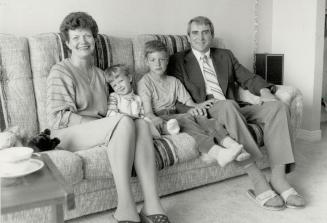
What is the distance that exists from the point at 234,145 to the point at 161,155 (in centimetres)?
38

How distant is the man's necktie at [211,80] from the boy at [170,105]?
211 mm

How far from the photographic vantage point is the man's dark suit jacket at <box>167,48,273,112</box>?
267cm

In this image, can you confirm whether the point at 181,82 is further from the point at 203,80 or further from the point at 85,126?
the point at 85,126

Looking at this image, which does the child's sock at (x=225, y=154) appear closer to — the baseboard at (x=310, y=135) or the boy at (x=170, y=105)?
the boy at (x=170, y=105)

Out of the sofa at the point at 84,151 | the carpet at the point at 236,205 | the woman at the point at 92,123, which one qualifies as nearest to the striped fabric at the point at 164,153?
the sofa at the point at 84,151

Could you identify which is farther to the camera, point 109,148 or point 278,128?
point 278,128

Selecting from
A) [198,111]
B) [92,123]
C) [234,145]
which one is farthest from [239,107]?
[92,123]

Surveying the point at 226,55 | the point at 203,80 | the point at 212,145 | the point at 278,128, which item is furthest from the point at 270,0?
the point at 212,145

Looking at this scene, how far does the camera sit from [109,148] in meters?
1.83

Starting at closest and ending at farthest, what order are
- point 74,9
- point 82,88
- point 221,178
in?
point 82,88 → point 221,178 → point 74,9

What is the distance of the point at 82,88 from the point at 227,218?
1.02 metres

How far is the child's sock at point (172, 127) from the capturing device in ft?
7.09

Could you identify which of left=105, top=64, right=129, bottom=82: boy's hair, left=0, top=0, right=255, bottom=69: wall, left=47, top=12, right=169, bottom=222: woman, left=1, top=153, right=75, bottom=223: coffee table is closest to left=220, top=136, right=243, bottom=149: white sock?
left=47, top=12, right=169, bottom=222: woman

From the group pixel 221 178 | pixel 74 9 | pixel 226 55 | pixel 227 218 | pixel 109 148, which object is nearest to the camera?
pixel 109 148
